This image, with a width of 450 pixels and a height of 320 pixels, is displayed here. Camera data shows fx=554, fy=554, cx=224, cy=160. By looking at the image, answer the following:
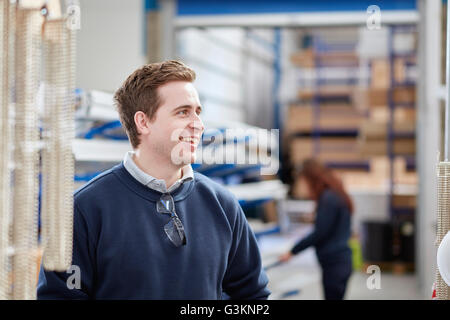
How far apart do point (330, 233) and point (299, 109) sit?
17.7 ft

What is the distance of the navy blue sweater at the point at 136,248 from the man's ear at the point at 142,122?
108 mm

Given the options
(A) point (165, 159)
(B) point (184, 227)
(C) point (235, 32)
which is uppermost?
(C) point (235, 32)

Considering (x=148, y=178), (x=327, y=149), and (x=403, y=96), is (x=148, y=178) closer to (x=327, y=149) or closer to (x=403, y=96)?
(x=403, y=96)

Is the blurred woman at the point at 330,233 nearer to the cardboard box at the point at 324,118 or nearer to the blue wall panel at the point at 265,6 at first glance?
the blue wall panel at the point at 265,6

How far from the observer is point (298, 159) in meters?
8.89

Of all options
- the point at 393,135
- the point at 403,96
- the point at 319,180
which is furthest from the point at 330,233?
the point at 403,96

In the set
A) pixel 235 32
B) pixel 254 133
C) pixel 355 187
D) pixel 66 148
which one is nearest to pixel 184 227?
pixel 66 148

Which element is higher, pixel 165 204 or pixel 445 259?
pixel 165 204

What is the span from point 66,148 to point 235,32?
7926 mm

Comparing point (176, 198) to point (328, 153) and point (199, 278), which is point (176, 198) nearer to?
point (199, 278)

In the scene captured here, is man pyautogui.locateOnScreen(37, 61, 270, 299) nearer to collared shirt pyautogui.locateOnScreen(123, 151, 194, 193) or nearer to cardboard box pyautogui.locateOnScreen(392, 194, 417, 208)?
A: collared shirt pyautogui.locateOnScreen(123, 151, 194, 193)

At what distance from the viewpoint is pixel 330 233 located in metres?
3.70

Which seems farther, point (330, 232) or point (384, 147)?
point (384, 147)

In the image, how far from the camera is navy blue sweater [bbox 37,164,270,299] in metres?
1.15
